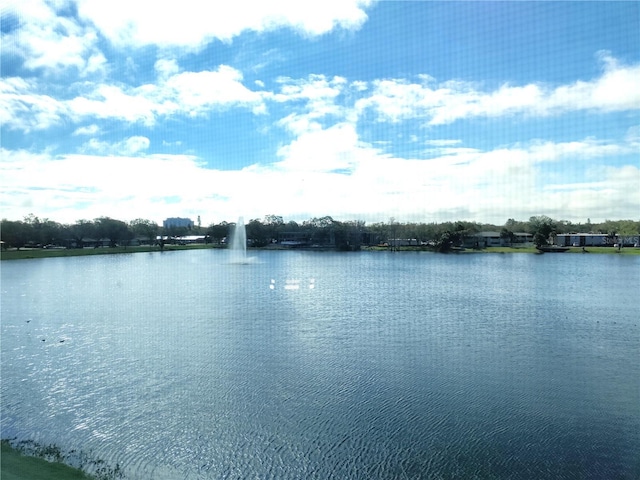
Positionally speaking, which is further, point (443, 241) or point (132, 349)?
point (443, 241)

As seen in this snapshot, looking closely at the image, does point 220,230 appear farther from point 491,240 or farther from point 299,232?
point 491,240

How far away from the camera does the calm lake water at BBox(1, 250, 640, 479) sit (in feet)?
22.9

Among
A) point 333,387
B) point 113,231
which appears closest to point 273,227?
point 113,231

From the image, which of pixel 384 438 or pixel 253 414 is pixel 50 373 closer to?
pixel 253 414

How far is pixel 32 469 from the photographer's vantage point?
6113 mm

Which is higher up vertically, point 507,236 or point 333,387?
point 507,236

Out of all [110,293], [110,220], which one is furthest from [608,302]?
[110,220]

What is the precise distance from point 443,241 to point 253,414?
6086cm

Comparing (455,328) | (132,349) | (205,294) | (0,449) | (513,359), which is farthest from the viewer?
(205,294)

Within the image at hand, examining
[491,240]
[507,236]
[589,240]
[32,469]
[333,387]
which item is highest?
[507,236]

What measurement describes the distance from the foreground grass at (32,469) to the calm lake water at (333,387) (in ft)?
2.23

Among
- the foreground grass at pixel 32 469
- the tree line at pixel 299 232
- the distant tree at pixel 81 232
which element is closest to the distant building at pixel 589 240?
the tree line at pixel 299 232

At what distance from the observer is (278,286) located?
86.8 ft

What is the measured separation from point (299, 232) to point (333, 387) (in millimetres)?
79459
